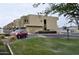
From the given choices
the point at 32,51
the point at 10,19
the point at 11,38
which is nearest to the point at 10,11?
the point at 10,19

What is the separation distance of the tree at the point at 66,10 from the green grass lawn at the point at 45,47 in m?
0.30

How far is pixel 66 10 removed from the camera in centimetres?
283

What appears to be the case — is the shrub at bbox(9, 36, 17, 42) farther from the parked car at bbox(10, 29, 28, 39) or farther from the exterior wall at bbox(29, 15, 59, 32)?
the exterior wall at bbox(29, 15, 59, 32)

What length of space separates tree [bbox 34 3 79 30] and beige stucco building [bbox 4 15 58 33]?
10 centimetres

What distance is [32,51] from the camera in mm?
2684

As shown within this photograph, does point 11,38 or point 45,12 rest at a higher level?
point 45,12

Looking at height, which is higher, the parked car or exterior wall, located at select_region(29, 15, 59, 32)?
exterior wall, located at select_region(29, 15, 59, 32)

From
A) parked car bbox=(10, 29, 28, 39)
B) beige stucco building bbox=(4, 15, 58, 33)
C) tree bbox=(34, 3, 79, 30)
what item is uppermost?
tree bbox=(34, 3, 79, 30)

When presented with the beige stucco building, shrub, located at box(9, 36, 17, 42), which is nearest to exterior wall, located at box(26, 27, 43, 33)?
the beige stucco building

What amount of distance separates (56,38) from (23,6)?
542 millimetres

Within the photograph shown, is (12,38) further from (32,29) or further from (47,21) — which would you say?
(47,21)

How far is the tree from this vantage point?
2.77m

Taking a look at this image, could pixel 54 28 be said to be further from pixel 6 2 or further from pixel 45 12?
pixel 6 2
